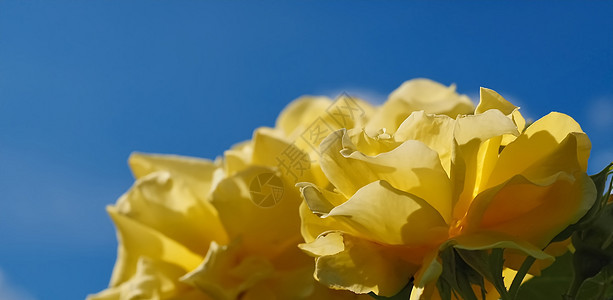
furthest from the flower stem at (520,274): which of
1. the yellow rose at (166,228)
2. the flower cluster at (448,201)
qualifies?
the yellow rose at (166,228)

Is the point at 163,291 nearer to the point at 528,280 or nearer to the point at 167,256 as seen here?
the point at 167,256

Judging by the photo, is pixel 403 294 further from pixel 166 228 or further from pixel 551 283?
pixel 166 228

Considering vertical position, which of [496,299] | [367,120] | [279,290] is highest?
[367,120]

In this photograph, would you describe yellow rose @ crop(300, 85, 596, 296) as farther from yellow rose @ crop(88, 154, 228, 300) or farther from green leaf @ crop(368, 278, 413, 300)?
yellow rose @ crop(88, 154, 228, 300)

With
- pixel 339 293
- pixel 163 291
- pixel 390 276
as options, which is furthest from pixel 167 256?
pixel 390 276

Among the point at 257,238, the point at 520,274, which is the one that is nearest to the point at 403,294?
the point at 520,274

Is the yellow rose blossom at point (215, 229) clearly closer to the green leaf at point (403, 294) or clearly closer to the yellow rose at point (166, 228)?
the yellow rose at point (166, 228)

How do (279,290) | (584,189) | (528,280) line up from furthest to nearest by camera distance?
(279,290)
(528,280)
(584,189)

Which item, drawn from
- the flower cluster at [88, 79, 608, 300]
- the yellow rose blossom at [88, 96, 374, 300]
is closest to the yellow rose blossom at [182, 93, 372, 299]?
the yellow rose blossom at [88, 96, 374, 300]
